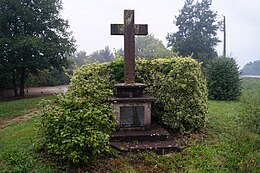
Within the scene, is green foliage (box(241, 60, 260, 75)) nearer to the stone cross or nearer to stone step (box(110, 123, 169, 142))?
the stone cross

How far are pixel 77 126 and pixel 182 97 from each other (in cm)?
310

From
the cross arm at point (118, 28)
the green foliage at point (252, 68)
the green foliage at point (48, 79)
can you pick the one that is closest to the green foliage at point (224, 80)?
the cross arm at point (118, 28)

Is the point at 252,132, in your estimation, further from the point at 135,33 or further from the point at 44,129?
the point at 44,129

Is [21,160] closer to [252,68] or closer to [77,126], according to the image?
[77,126]

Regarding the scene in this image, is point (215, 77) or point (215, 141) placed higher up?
point (215, 77)

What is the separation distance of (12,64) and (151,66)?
44.2 feet

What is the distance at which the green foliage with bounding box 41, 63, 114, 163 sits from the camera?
412cm

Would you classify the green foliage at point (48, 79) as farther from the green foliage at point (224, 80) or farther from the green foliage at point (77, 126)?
the green foliage at point (77, 126)

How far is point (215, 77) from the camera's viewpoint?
45.4 feet

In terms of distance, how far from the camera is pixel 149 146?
17.0 ft

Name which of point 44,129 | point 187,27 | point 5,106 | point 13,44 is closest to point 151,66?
point 44,129

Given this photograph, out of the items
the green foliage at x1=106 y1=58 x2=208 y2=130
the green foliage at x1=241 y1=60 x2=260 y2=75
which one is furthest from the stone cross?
the green foliage at x1=241 y1=60 x2=260 y2=75

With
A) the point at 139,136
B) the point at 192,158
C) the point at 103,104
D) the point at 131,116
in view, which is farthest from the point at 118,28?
the point at 192,158

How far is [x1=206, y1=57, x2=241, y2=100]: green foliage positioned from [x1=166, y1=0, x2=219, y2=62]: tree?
18386mm
